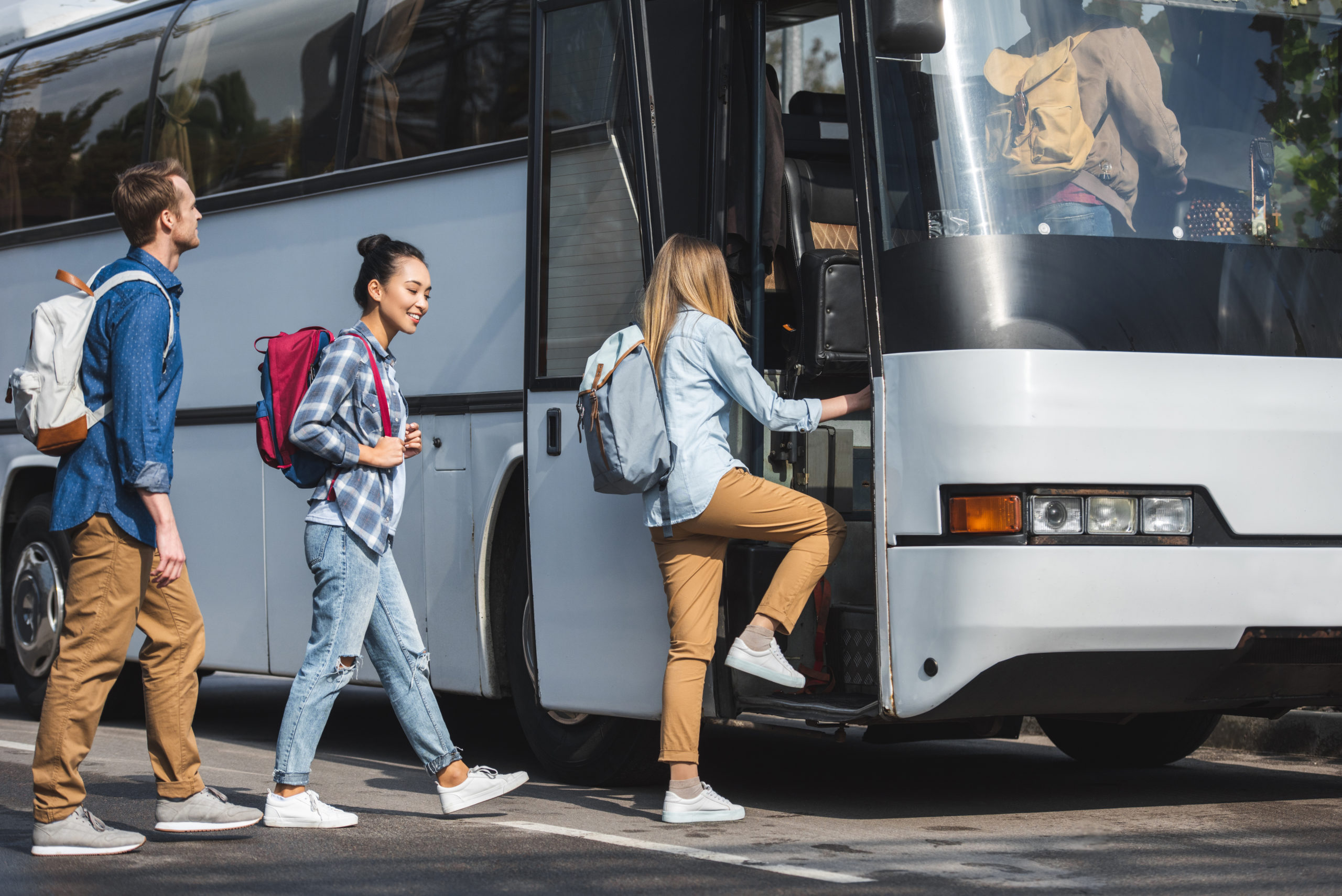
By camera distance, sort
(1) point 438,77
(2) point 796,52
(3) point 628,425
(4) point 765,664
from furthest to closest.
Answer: (2) point 796,52
(1) point 438,77
(3) point 628,425
(4) point 765,664

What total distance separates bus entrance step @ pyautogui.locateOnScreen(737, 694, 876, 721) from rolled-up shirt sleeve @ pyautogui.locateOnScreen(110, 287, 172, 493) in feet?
6.91

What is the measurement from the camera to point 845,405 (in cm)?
586

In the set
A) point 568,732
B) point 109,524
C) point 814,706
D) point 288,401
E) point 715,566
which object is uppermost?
point 288,401

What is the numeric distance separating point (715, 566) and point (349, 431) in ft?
4.33

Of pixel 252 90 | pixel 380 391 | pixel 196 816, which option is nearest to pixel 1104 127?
pixel 380 391

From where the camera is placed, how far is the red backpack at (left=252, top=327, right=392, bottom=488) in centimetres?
604

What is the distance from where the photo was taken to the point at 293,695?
6.02 m

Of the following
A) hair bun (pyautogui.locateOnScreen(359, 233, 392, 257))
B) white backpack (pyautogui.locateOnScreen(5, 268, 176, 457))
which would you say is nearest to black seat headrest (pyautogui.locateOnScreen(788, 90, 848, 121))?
hair bun (pyautogui.locateOnScreen(359, 233, 392, 257))

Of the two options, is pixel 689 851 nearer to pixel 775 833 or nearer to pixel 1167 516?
pixel 775 833

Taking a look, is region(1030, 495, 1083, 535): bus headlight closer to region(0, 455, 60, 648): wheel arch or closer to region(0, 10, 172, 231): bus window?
region(0, 10, 172, 231): bus window

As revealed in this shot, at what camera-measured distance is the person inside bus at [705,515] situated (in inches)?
237

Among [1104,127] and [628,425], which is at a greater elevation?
[1104,127]

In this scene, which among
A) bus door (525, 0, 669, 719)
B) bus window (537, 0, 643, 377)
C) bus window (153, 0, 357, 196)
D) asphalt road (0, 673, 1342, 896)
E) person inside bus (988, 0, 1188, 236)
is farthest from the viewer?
bus window (153, 0, 357, 196)

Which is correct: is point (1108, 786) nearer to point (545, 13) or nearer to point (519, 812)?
point (519, 812)
